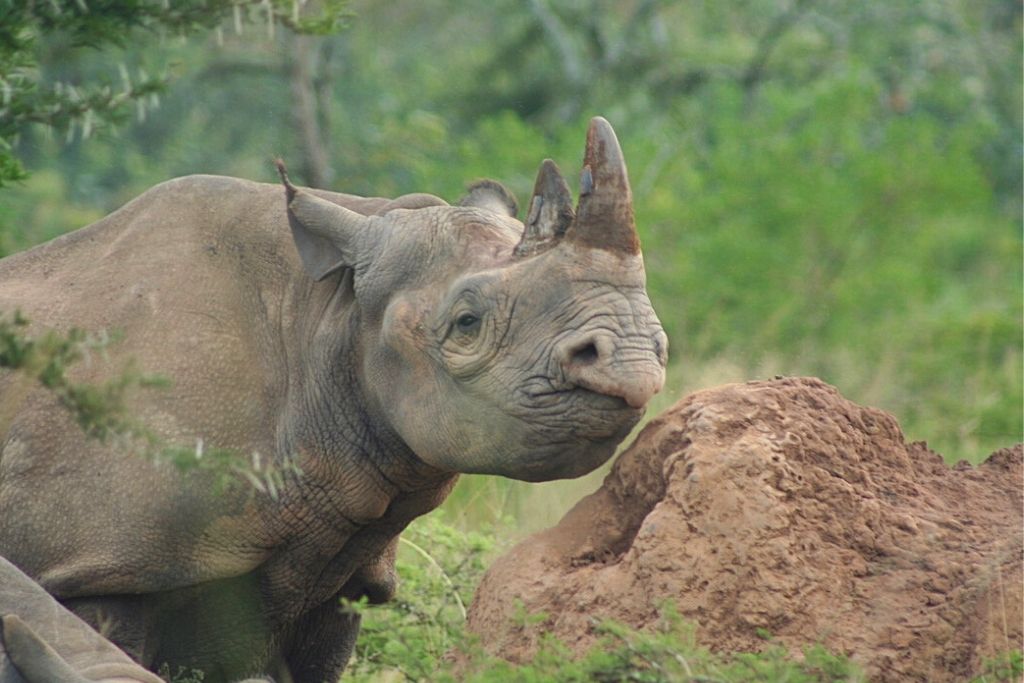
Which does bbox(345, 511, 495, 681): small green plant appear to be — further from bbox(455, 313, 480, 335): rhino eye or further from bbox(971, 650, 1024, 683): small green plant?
bbox(971, 650, 1024, 683): small green plant


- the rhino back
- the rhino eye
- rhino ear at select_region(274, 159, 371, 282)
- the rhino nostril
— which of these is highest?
the rhino nostril

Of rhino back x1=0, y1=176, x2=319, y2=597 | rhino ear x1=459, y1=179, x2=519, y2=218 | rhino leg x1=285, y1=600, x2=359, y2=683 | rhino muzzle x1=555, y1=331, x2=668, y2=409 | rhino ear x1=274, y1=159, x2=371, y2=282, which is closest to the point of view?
rhino muzzle x1=555, y1=331, x2=668, y2=409

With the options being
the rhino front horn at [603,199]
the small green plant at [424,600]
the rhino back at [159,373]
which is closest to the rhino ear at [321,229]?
the rhino back at [159,373]

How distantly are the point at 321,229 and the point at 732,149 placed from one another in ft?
39.2

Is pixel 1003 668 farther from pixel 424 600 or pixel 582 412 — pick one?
pixel 424 600

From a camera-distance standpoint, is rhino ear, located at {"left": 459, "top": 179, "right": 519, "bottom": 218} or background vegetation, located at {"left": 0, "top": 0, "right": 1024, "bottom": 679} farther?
background vegetation, located at {"left": 0, "top": 0, "right": 1024, "bottom": 679}

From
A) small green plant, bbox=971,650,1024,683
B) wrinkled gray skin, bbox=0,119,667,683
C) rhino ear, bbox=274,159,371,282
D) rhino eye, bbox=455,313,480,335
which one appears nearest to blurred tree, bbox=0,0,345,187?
wrinkled gray skin, bbox=0,119,667,683

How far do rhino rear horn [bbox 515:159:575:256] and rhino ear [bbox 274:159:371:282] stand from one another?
0.85 metres

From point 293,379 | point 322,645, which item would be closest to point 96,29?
point 293,379

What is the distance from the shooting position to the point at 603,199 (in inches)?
234

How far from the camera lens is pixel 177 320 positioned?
684 cm

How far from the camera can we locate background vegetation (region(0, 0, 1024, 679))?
16.2 meters

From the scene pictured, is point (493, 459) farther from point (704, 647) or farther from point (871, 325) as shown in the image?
point (871, 325)

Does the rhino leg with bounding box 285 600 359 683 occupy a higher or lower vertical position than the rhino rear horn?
lower
